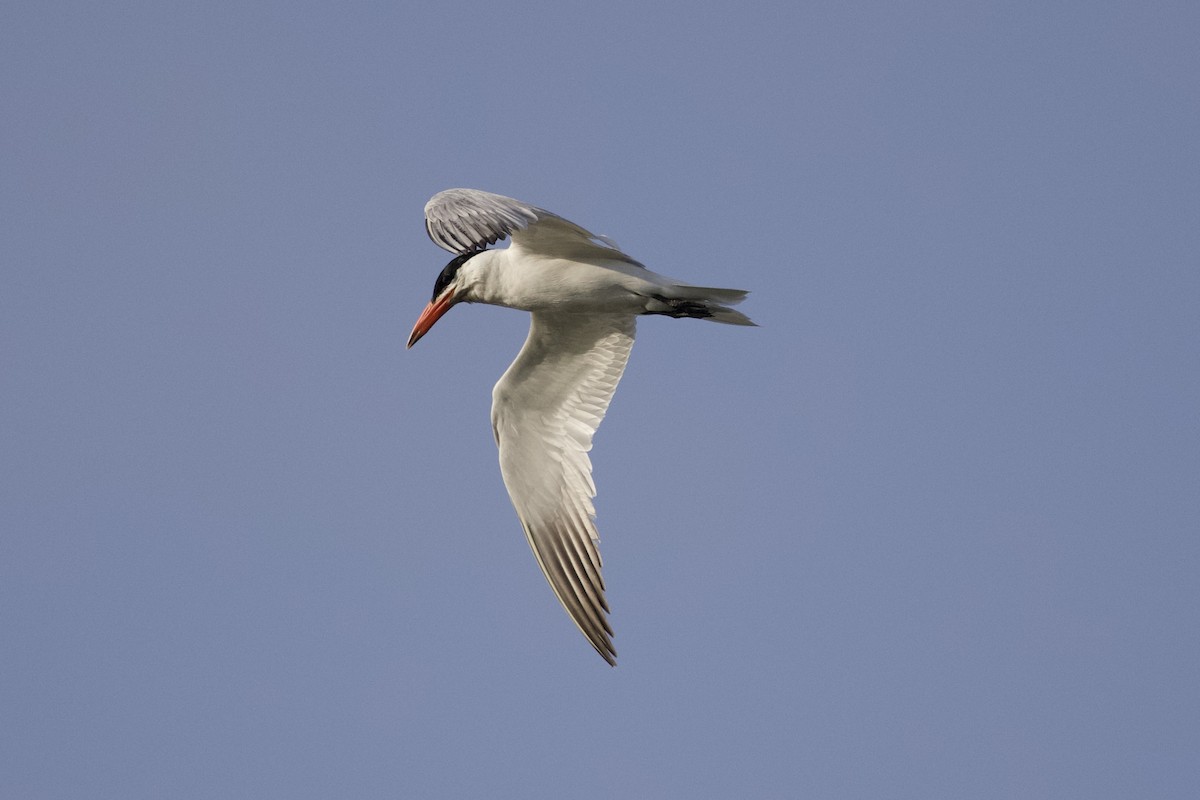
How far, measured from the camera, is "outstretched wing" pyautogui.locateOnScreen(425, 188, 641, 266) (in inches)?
303

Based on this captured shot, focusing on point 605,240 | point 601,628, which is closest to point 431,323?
point 605,240

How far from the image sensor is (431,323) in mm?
10359

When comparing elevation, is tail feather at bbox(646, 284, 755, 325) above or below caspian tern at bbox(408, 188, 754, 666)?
above

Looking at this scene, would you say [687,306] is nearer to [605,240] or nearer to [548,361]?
[605,240]

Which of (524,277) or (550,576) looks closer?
(524,277)

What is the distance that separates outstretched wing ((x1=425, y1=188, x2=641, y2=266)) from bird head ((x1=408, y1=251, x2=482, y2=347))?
0.62 metres

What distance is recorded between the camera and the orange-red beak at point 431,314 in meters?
10.3

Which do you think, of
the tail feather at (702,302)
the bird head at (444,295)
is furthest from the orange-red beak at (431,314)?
the tail feather at (702,302)

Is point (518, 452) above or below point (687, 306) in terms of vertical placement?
below

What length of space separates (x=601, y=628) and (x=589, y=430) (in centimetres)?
155

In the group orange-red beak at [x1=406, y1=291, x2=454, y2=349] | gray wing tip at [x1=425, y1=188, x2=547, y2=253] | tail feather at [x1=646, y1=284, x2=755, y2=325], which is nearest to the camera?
gray wing tip at [x1=425, y1=188, x2=547, y2=253]

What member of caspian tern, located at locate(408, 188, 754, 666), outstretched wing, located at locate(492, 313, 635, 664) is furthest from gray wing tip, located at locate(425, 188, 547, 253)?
outstretched wing, located at locate(492, 313, 635, 664)

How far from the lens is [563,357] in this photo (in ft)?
35.2

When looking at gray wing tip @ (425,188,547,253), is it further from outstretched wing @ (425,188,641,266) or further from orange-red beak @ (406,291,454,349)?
orange-red beak @ (406,291,454,349)
